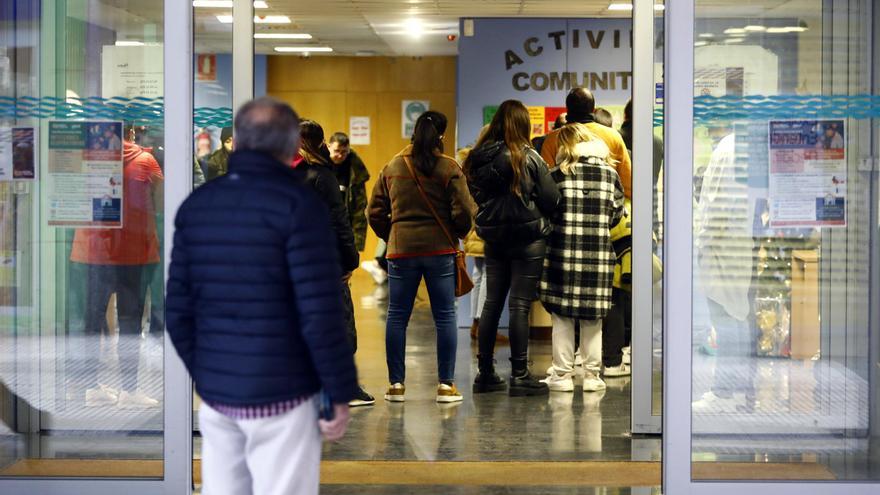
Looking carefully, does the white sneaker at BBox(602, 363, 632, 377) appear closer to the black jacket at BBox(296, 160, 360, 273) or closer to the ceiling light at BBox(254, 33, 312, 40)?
the black jacket at BBox(296, 160, 360, 273)

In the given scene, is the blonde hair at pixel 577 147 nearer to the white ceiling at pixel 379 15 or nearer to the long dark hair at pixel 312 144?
the long dark hair at pixel 312 144

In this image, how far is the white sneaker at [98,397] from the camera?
4.83 meters

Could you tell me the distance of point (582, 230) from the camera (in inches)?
283

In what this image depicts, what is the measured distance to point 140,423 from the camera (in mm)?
4707

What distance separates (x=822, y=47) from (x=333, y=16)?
24.8ft

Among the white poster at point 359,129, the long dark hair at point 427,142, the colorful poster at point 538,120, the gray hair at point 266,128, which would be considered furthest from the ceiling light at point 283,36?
the gray hair at point 266,128

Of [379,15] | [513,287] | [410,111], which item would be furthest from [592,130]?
[410,111]

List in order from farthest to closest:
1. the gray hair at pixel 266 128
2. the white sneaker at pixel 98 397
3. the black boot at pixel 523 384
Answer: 1. the black boot at pixel 523 384
2. the white sneaker at pixel 98 397
3. the gray hair at pixel 266 128

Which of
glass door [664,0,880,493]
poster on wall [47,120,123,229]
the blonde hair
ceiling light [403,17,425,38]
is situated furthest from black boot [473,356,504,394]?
ceiling light [403,17,425,38]

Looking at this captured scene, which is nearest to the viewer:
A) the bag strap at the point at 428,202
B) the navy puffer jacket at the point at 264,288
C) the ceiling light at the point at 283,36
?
the navy puffer jacket at the point at 264,288

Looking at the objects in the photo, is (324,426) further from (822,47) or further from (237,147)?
(822,47)

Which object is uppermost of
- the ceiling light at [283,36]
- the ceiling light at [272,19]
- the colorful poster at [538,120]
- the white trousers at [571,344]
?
the ceiling light at [283,36]

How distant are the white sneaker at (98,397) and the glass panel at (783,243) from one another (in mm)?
2184

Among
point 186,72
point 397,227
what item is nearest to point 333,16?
point 397,227
